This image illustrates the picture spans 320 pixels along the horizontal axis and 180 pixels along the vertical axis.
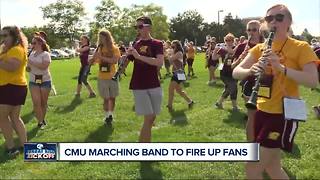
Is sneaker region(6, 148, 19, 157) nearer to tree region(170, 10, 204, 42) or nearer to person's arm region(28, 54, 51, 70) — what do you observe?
person's arm region(28, 54, 51, 70)

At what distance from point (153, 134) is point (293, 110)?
434 cm

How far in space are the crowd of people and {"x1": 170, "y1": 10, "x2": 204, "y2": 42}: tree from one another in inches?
3719

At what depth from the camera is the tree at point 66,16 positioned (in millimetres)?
89625

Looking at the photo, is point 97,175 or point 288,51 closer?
point 288,51

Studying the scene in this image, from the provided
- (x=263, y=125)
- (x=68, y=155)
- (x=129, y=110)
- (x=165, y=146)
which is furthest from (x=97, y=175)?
(x=129, y=110)

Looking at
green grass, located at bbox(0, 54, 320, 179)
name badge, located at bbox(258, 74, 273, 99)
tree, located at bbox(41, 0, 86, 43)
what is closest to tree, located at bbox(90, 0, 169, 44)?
tree, located at bbox(41, 0, 86, 43)

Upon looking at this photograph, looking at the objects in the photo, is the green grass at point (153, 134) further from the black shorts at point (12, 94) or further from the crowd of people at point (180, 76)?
the black shorts at point (12, 94)

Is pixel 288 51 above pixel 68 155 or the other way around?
above

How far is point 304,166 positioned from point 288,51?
258cm

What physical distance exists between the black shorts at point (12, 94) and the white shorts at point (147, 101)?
1.57 m

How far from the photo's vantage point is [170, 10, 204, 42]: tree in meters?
105

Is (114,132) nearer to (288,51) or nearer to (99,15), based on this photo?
(288,51)

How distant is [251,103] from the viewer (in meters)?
3.94

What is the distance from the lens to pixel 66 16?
296 feet
